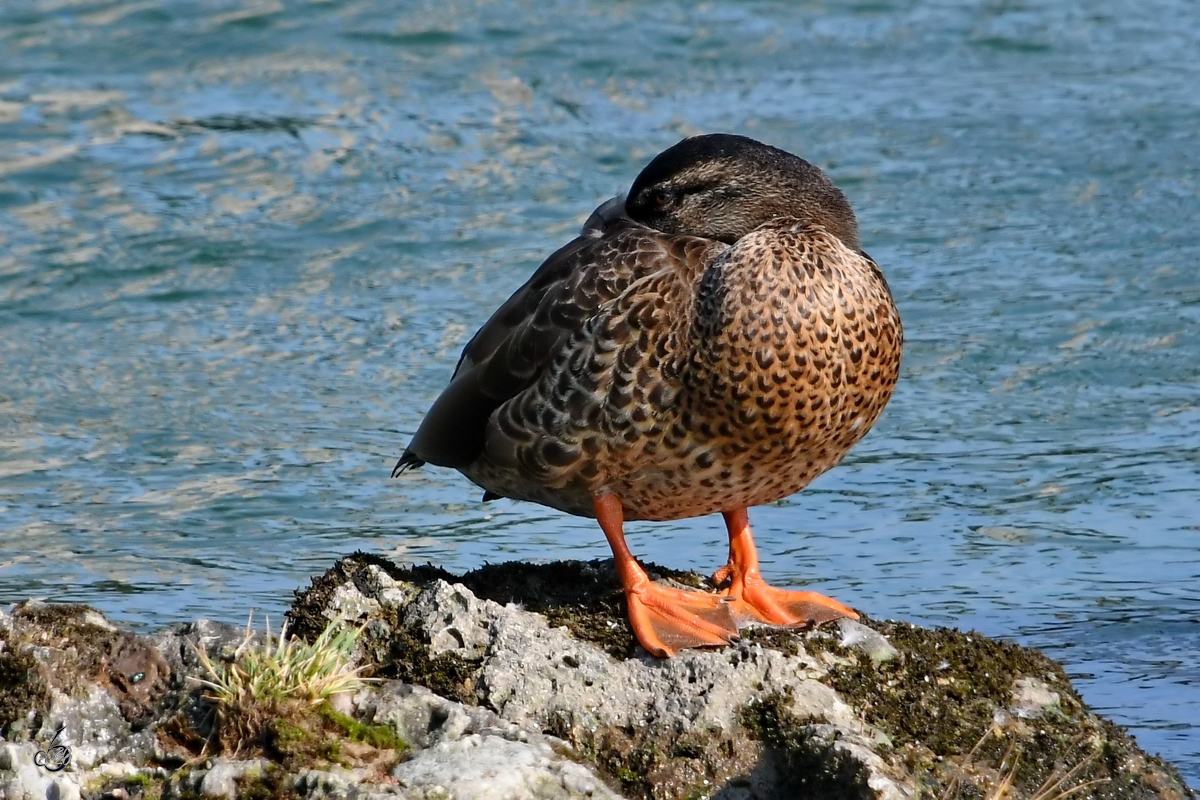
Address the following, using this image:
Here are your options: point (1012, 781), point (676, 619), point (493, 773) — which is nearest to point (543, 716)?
point (493, 773)

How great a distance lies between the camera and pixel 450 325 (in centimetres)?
1058

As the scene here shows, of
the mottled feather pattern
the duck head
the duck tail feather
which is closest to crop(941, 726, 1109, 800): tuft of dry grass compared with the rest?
the mottled feather pattern

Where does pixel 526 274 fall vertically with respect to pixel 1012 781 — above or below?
below

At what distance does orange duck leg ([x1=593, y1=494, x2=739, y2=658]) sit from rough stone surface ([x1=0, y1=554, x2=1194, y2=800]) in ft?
0.25

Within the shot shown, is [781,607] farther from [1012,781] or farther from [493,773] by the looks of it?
[493,773]

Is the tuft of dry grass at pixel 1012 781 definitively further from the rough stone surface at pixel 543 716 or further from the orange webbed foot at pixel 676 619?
the orange webbed foot at pixel 676 619

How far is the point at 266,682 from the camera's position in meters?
4.16

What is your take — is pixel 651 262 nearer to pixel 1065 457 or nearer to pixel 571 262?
pixel 571 262

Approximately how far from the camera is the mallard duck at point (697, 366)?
5.00m

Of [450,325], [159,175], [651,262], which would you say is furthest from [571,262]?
[159,175]

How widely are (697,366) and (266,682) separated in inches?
60.7

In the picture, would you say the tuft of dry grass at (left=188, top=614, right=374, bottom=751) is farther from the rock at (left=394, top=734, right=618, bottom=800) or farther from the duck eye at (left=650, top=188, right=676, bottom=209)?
the duck eye at (left=650, top=188, right=676, bottom=209)

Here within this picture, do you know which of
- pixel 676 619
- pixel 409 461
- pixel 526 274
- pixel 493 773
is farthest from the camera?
pixel 526 274

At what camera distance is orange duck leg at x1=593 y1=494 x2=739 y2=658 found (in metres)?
4.86
